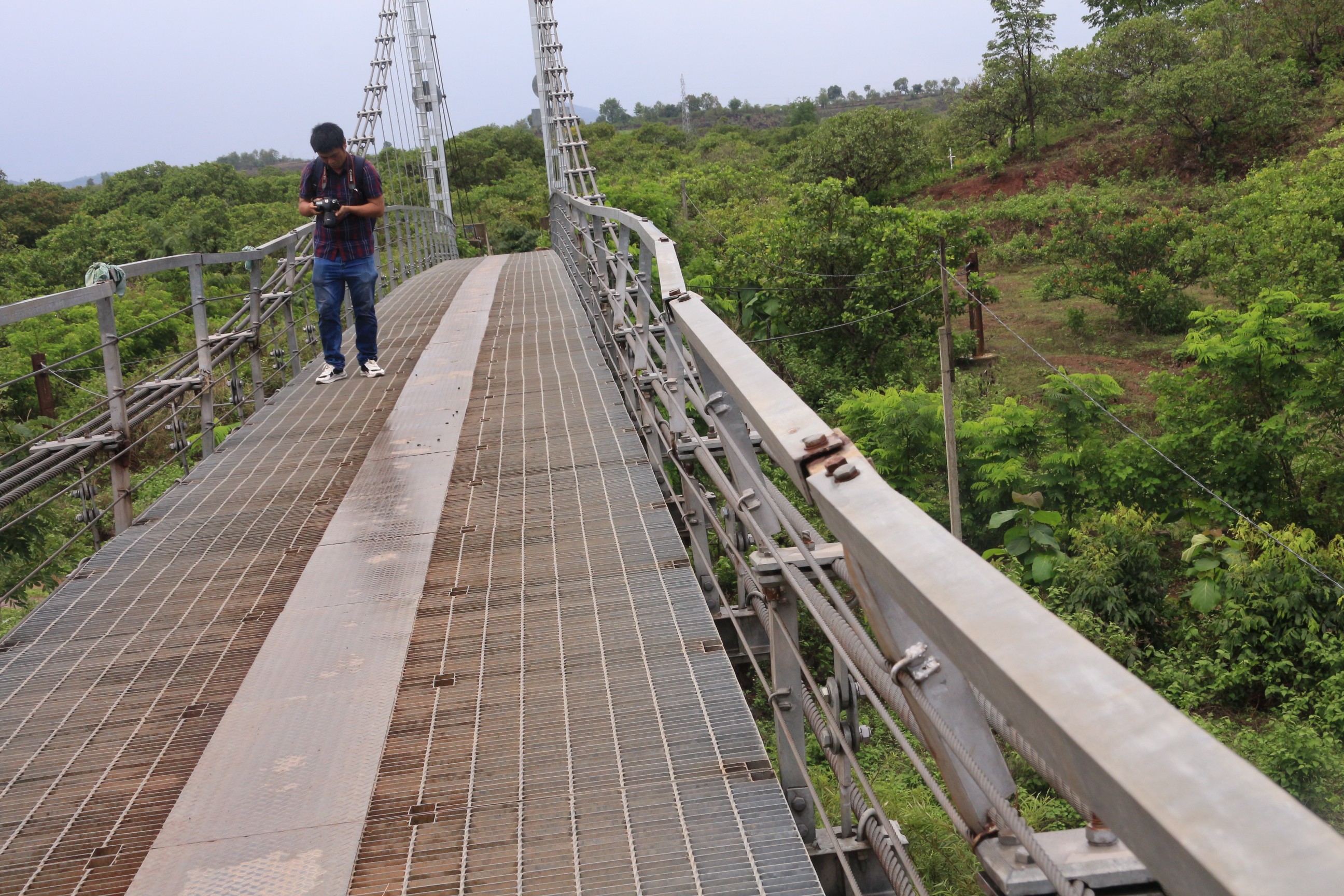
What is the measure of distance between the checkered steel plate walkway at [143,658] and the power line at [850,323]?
40.5 feet

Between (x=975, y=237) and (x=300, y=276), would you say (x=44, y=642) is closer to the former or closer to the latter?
(x=300, y=276)

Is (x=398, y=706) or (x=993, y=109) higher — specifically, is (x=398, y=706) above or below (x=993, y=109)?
below

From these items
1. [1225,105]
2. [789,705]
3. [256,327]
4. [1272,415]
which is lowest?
[1272,415]

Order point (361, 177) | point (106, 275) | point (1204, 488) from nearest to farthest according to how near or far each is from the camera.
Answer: point (106, 275), point (361, 177), point (1204, 488)

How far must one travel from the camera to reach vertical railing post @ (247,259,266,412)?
6242 mm

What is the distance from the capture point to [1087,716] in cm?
75

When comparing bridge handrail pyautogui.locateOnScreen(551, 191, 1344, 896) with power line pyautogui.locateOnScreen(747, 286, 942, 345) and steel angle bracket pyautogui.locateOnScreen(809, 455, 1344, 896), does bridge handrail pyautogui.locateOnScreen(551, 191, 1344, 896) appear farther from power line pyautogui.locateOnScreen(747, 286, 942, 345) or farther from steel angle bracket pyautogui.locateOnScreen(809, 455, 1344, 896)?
power line pyautogui.locateOnScreen(747, 286, 942, 345)

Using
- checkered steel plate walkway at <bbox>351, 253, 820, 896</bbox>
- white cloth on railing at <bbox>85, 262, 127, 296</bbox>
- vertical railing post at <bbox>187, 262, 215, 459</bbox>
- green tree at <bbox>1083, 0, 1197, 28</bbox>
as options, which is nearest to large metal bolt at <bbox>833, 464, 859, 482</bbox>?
checkered steel plate walkway at <bbox>351, 253, 820, 896</bbox>

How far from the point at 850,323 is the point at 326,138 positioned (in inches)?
464

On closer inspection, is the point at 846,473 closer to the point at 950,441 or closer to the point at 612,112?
the point at 950,441

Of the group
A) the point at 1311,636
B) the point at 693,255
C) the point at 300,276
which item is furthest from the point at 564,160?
the point at 1311,636

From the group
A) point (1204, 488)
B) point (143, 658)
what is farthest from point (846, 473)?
point (1204, 488)

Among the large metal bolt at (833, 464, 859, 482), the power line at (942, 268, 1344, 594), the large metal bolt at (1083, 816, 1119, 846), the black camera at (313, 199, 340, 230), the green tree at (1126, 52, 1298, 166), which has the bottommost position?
the power line at (942, 268, 1344, 594)

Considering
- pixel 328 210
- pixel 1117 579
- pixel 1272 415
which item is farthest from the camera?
pixel 1272 415
